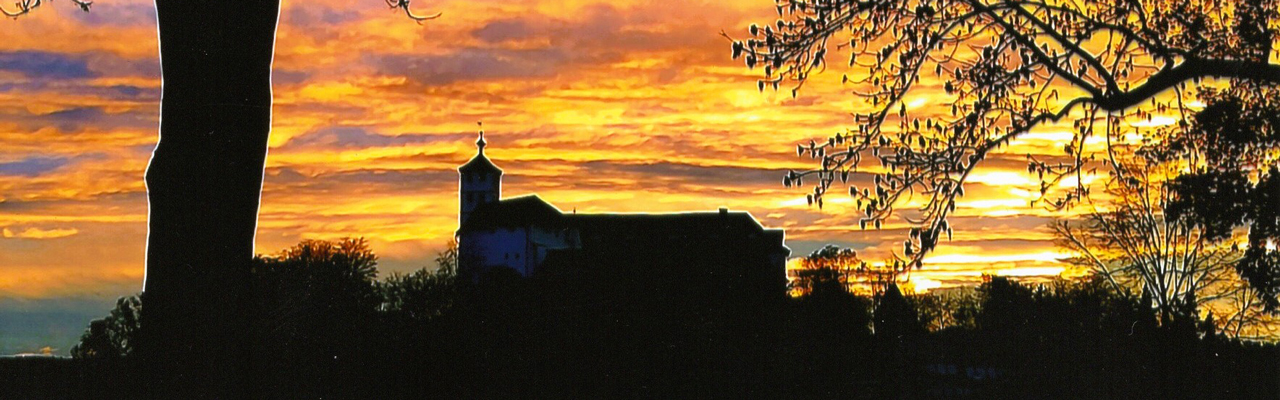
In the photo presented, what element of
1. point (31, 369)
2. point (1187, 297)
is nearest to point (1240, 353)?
point (1187, 297)

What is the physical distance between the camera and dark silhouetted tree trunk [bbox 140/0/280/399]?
638 cm

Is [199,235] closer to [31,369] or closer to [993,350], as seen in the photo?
[31,369]

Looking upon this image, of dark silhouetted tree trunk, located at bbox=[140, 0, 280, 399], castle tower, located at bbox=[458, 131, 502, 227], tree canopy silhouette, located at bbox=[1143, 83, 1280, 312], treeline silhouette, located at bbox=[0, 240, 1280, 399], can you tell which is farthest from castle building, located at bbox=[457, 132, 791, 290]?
dark silhouetted tree trunk, located at bbox=[140, 0, 280, 399]

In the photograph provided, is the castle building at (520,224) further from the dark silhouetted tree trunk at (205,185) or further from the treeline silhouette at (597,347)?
the dark silhouetted tree trunk at (205,185)

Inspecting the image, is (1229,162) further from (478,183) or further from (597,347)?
(478,183)

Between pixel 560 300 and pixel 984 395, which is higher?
pixel 560 300

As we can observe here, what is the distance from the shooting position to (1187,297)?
34.4 metres

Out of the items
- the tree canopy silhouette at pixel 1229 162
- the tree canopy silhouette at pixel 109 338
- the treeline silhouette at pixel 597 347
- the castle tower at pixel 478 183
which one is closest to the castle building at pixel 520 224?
the castle tower at pixel 478 183

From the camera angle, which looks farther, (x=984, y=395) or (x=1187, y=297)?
(x=1187, y=297)

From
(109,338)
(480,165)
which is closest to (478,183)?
(480,165)

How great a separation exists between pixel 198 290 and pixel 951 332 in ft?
110

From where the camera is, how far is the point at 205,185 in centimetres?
638

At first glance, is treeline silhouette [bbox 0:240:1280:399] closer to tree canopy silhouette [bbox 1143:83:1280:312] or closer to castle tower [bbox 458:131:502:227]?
tree canopy silhouette [bbox 1143:83:1280:312]

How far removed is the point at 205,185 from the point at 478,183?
113m
